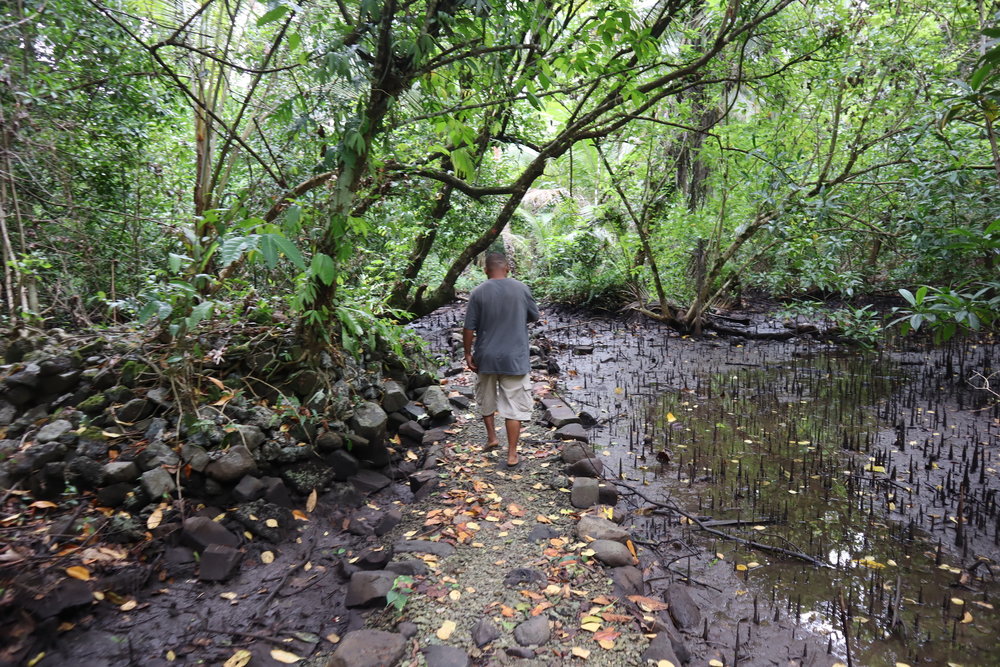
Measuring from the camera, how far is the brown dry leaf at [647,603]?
284cm

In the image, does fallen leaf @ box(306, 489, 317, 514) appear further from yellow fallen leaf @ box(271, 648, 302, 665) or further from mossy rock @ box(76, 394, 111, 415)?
mossy rock @ box(76, 394, 111, 415)

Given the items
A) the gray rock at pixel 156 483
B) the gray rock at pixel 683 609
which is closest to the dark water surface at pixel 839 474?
the gray rock at pixel 683 609

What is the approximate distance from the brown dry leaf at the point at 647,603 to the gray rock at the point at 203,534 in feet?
7.43

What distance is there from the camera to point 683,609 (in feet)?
9.37

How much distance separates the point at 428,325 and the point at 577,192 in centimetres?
519

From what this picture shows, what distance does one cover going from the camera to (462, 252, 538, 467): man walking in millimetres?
4520

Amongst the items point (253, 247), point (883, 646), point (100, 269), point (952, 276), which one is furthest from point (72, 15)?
point (952, 276)

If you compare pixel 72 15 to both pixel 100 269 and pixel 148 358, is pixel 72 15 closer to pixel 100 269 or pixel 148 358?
pixel 100 269

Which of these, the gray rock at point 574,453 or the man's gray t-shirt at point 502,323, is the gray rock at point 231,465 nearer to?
the man's gray t-shirt at point 502,323

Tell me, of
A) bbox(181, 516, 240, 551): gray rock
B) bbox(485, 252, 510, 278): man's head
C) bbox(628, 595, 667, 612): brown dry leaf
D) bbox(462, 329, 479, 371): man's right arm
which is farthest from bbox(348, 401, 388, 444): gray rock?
bbox(628, 595, 667, 612): brown dry leaf

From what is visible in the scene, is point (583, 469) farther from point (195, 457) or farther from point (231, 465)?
point (195, 457)

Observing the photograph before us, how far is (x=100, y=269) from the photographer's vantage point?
5.81 metres

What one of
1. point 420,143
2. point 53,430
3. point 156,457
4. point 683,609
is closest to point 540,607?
point 683,609

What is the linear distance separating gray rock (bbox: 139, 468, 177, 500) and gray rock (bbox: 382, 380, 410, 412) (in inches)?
76.2
